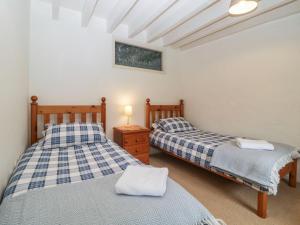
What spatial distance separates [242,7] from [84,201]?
1.89 m

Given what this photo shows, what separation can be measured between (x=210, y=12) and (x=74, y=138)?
2400mm

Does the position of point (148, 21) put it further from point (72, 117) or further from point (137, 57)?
point (72, 117)

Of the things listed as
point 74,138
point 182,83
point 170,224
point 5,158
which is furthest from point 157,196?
point 182,83

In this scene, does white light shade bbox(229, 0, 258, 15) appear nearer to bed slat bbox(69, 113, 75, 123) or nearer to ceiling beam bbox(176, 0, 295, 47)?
ceiling beam bbox(176, 0, 295, 47)

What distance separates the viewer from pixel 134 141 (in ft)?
8.30

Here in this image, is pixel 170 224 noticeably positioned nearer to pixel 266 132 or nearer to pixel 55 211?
pixel 55 211

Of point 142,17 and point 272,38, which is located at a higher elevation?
point 142,17

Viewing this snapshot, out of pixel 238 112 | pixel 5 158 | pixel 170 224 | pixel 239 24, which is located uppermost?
pixel 239 24

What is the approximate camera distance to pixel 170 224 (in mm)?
744

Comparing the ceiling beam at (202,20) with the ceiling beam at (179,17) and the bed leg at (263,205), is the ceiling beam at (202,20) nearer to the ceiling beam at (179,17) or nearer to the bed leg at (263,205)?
the ceiling beam at (179,17)

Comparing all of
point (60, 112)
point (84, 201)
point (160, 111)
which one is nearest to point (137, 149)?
point (160, 111)

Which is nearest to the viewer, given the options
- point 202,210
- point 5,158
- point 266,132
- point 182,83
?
point 202,210

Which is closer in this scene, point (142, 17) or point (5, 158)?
point (5, 158)

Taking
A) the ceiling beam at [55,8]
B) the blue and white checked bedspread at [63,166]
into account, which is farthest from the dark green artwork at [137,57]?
the blue and white checked bedspread at [63,166]
